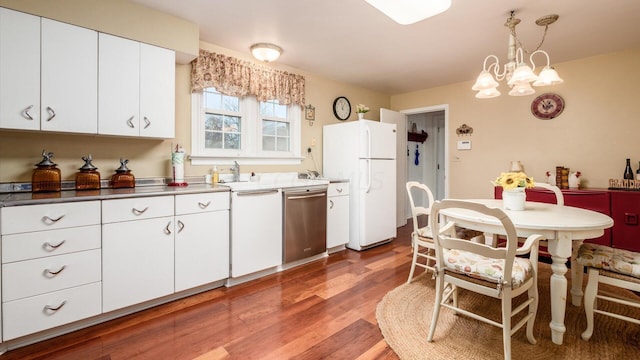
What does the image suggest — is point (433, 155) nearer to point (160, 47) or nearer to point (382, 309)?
point (382, 309)

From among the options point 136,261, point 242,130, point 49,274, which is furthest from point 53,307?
point 242,130

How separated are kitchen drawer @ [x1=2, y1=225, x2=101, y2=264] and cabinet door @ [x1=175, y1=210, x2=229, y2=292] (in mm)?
541

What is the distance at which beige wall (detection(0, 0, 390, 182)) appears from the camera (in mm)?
2094

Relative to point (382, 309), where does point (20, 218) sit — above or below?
above

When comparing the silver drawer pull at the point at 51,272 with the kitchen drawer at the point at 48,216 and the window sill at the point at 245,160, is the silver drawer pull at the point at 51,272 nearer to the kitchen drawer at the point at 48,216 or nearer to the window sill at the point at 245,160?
the kitchen drawer at the point at 48,216

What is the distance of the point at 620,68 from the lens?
3.26 m

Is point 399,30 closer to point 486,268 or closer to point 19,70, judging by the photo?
Result: point 486,268

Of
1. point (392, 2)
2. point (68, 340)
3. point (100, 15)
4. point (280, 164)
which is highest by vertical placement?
point (100, 15)

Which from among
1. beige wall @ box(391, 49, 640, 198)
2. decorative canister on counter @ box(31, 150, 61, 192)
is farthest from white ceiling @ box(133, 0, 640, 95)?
decorative canister on counter @ box(31, 150, 61, 192)

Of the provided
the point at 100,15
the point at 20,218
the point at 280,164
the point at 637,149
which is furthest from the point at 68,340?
the point at 637,149

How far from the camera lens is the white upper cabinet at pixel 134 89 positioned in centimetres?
221

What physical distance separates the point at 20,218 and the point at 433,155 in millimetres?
6514

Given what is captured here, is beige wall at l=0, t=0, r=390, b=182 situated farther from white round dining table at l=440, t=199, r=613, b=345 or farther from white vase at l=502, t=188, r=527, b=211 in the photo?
white vase at l=502, t=188, r=527, b=211

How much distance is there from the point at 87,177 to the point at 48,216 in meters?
0.57
